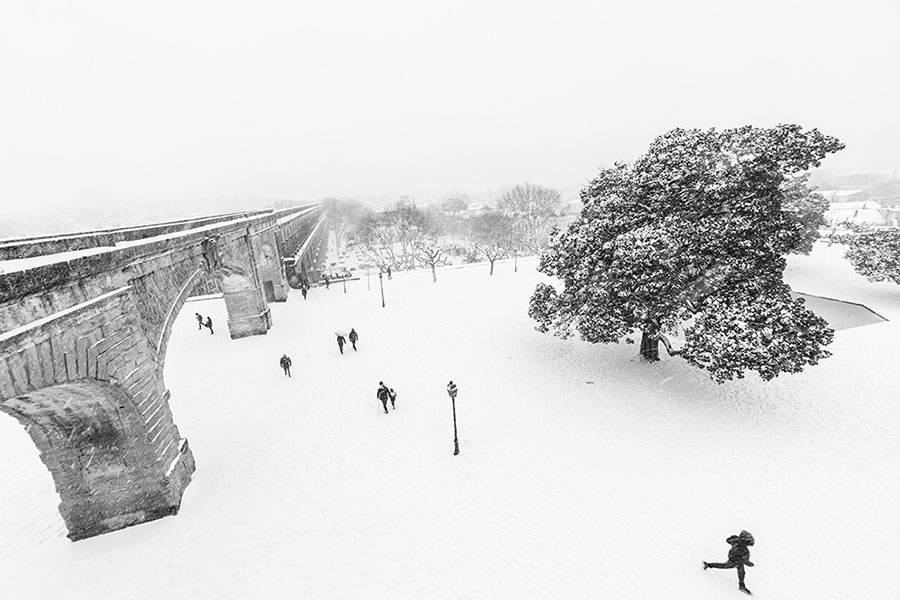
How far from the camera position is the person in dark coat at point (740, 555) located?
6.79 meters

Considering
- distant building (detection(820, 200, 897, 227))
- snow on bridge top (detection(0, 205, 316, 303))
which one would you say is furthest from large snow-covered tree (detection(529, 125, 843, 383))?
distant building (detection(820, 200, 897, 227))

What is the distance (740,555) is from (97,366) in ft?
40.1

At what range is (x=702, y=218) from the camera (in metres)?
12.4

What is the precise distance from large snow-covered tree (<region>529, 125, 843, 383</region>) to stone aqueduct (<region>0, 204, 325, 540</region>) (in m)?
12.6

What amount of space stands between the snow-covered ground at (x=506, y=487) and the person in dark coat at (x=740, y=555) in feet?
1.27

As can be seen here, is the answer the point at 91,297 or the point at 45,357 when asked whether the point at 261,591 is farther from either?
the point at 91,297

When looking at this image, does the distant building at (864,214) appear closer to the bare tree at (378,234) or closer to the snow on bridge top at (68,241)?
the bare tree at (378,234)

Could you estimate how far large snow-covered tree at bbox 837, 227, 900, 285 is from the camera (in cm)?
2066

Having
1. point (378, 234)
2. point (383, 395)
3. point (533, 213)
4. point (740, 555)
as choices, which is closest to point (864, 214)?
point (533, 213)

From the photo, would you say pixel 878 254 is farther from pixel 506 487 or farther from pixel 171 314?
pixel 171 314

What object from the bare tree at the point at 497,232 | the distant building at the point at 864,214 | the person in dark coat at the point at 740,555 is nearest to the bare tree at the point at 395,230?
the bare tree at the point at 497,232

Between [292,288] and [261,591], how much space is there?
25.0 meters

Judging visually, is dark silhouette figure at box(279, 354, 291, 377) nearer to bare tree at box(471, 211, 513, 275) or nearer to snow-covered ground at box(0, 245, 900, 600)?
snow-covered ground at box(0, 245, 900, 600)

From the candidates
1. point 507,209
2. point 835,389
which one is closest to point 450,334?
point 835,389
